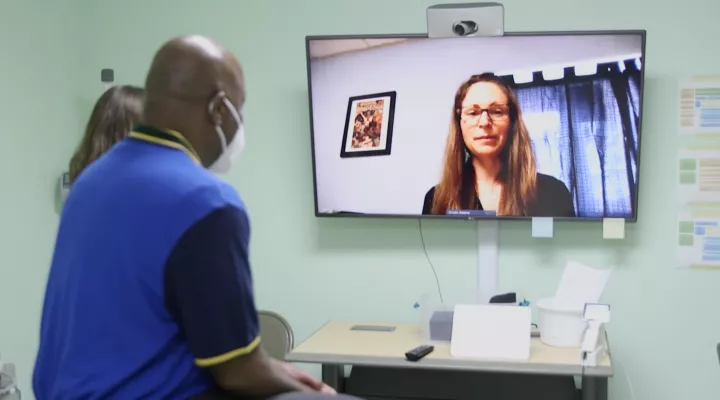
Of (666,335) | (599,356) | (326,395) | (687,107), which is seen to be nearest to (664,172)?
(687,107)

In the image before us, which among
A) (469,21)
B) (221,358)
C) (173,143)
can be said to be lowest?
(221,358)

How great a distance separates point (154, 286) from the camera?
1.16m

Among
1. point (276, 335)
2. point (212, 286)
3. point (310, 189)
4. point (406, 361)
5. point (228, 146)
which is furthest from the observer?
point (310, 189)

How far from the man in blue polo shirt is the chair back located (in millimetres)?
1598

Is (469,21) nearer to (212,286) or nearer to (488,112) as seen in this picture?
(488,112)

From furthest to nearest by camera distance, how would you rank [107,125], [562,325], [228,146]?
[562,325] < [107,125] < [228,146]

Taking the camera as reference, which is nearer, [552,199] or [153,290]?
[153,290]

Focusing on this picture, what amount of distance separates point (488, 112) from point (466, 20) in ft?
1.18

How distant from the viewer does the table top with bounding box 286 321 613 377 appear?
234cm

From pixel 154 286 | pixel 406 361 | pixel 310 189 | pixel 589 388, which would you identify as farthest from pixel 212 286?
pixel 310 189

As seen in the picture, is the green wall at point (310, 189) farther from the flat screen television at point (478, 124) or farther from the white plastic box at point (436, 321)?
the white plastic box at point (436, 321)

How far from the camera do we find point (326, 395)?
3.82 feet

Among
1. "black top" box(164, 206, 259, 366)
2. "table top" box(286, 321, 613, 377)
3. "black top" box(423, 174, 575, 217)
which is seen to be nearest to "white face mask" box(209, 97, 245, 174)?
"black top" box(164, 206, 259, 366)

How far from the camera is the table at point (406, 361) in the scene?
234 cm
